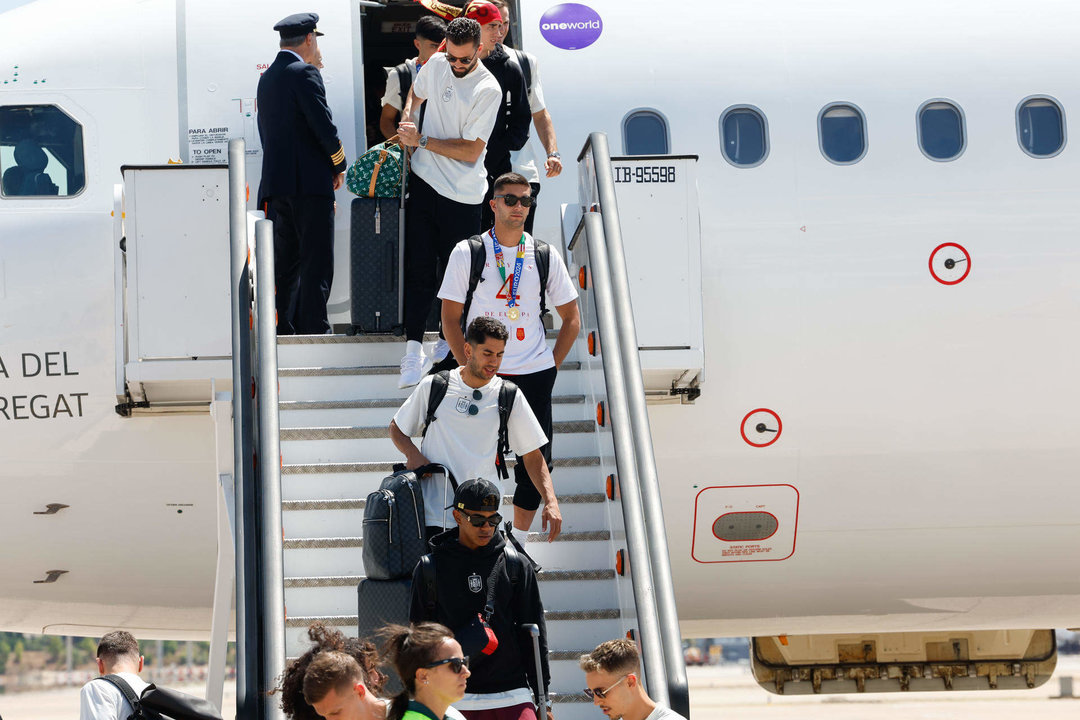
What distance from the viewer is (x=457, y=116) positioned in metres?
7.77

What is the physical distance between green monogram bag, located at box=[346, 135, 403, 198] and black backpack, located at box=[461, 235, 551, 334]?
4.72ft

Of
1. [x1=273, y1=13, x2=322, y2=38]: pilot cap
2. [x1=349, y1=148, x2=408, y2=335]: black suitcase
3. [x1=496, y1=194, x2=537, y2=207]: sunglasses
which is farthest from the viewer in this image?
[x1=273, y1=13, x2=322, y2=38]: pilot cap

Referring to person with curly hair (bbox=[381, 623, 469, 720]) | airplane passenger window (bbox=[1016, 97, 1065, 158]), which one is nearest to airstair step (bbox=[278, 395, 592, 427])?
person with curly hair (bbox=[381, 623, 469, 720])

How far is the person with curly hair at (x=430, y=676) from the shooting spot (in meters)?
4.22

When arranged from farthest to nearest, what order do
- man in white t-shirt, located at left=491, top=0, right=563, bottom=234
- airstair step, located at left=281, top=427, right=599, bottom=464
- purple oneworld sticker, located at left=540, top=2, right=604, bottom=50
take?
purple oneworld sticker, located at left=540, top=2, right=604, bottom=50 < man in white t-shirt, located at left=491, top=0, right=563, bottom=234 < airstair step, located at left=281, top=427, right=599, bottom=464

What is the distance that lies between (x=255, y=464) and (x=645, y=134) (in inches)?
142

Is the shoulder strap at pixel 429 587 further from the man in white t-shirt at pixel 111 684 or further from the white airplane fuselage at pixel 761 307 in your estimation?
the white airplane fuselage at pixel 761 307

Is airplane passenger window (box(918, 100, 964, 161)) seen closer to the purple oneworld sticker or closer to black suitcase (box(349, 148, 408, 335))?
the purple oneworld sticker

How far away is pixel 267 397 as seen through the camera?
651 centimetres

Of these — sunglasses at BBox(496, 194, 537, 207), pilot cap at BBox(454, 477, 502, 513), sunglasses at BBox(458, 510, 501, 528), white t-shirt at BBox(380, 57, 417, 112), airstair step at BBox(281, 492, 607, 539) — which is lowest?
airstair step at BBox(281, 492, 607, 539)

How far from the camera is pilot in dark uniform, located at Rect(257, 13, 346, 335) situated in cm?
819

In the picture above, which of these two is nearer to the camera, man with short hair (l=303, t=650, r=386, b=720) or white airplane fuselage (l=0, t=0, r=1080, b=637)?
man with short hair (l=303, t=650, r=386, b=720)

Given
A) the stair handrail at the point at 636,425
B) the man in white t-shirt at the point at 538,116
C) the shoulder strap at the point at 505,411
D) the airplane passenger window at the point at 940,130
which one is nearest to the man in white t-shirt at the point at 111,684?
the shoulder strap at the point at 505,411

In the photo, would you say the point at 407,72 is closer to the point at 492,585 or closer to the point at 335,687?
the point at 492,585
